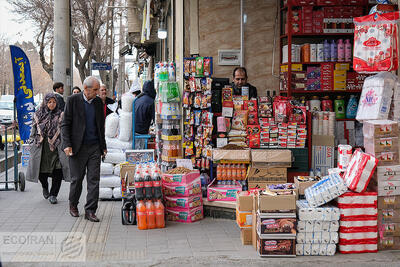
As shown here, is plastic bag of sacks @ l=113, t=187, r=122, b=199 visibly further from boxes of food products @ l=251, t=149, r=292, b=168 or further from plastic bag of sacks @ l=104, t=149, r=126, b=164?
boxes of food products @ l=251, t=149, r=292, b=168

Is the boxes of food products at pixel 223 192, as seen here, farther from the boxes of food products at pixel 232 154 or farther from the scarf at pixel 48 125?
the scarf at pixel 48 125

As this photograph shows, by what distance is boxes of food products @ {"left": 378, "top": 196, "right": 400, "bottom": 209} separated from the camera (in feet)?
19.7

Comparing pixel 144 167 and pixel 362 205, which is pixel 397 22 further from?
pixel 144 167

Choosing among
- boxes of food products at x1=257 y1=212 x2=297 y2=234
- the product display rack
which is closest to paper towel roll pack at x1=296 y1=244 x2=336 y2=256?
boxes of food products at x1=257 y1=212 x2=297 y2=234

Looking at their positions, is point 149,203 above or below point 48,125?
below

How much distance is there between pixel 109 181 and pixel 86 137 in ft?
6.76

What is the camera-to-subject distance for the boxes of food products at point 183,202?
7.44m

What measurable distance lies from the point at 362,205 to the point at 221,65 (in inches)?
195

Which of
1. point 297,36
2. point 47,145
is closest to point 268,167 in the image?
point 297,36

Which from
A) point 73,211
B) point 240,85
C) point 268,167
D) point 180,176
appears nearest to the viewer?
point 180,176

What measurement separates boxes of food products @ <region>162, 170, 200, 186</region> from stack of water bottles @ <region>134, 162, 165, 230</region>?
0.30 metres

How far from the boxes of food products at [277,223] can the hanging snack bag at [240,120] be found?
8.48 ft

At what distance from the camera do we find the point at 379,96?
19.6ft

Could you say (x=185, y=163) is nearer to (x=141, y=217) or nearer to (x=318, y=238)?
(x=141, y=217)
